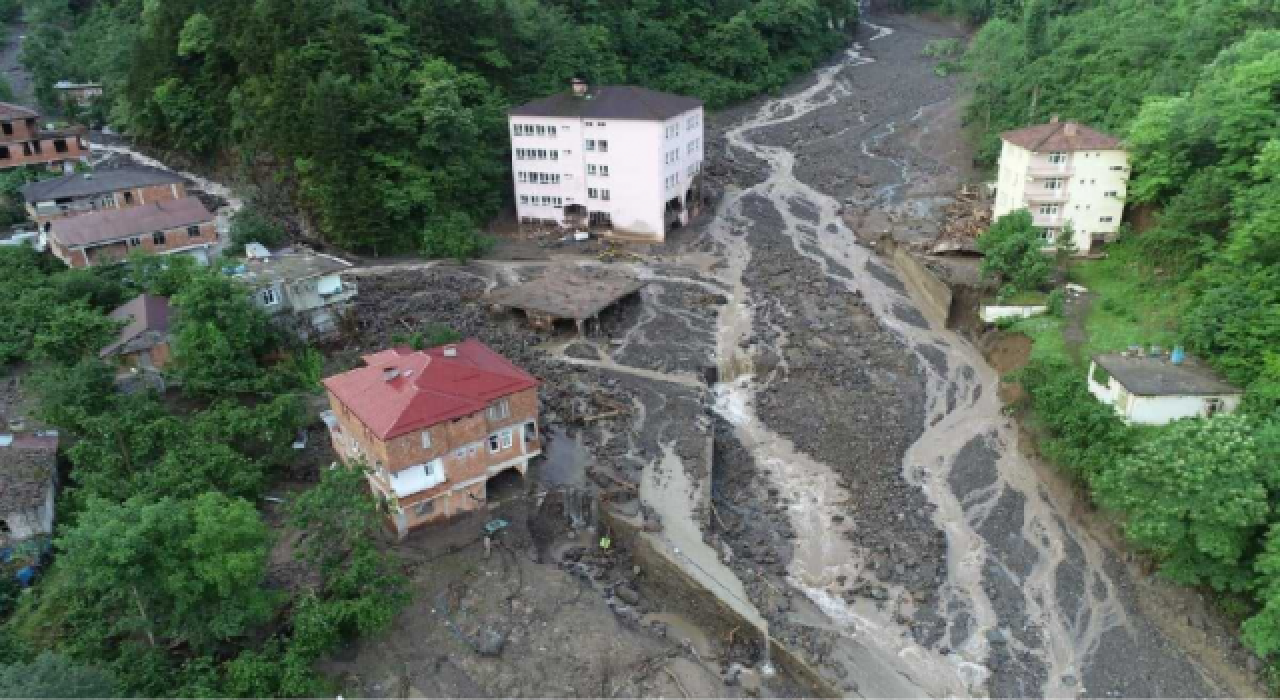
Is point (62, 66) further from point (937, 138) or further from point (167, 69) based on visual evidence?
point (937, 138)

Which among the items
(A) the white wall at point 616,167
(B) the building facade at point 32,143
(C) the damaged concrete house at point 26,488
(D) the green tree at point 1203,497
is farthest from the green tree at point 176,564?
(B) the building facade at point 32,143

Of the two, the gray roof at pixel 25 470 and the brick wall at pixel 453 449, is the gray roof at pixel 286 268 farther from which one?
the gray roof at pixel 25 470

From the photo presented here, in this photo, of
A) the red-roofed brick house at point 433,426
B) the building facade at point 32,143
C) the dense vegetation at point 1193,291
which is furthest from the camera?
the building facade at point 32,143

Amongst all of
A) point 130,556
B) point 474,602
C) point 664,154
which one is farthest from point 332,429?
point 664,154

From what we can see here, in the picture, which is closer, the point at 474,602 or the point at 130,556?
the point at 130,556

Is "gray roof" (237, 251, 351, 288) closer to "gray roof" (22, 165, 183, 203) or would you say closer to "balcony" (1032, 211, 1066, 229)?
"gray roof" (22, 165, 183, 203)

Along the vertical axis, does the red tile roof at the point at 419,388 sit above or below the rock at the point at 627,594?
above

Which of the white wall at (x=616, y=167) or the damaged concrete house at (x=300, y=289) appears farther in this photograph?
the white wall at (x=616, y=167)
